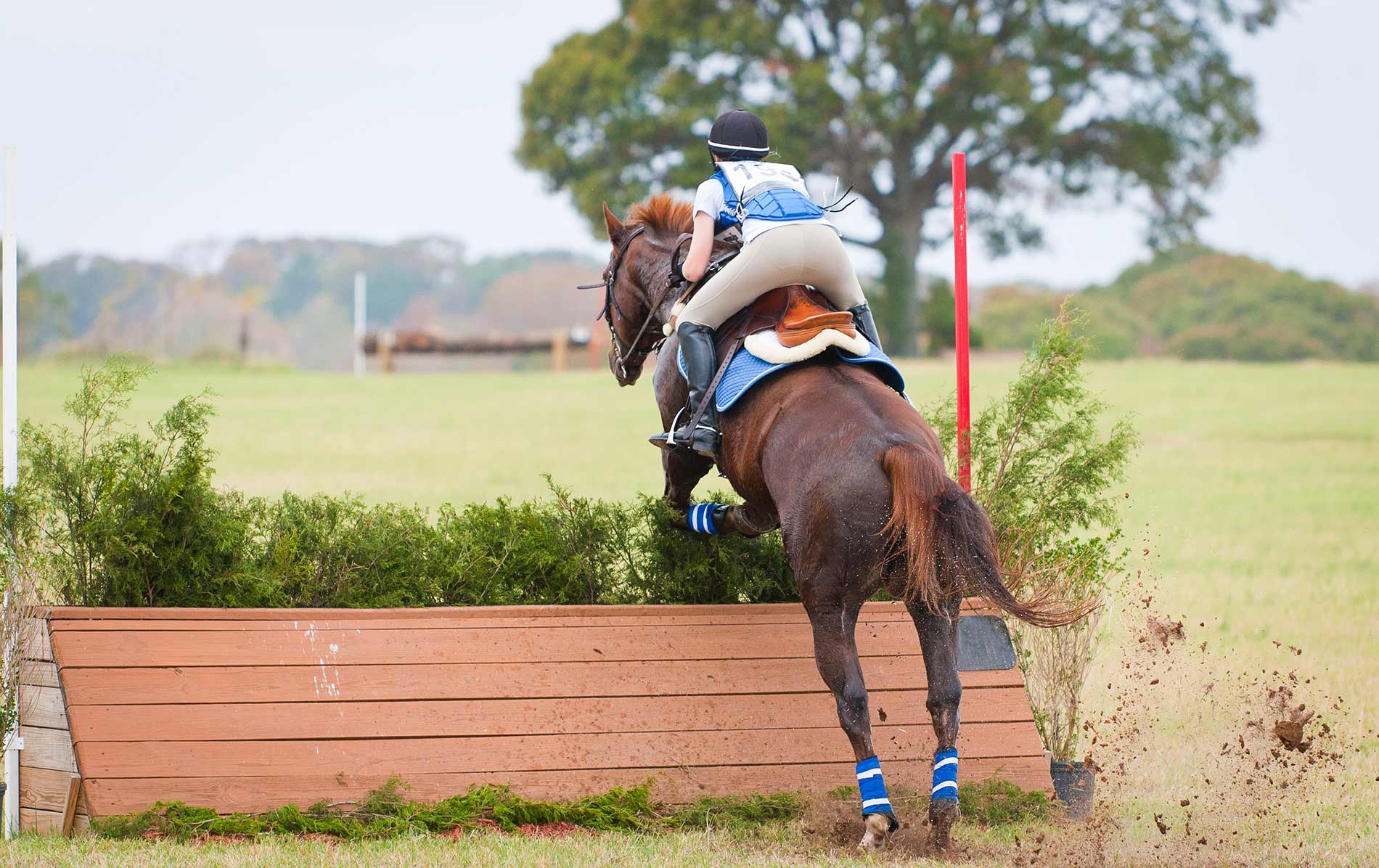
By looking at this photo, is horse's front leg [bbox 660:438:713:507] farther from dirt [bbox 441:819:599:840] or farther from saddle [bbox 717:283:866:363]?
dirt [bbox 441:819:599:840]

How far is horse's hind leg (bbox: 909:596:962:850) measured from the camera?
4.28m

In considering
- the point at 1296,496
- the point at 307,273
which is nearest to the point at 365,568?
the point at 1296,496

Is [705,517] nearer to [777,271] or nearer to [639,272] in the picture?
[777,271]

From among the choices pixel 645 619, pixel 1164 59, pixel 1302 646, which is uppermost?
pixel 1164 59

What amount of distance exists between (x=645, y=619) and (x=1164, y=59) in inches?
1319

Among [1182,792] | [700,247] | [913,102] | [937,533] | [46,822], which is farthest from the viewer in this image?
[913,102]

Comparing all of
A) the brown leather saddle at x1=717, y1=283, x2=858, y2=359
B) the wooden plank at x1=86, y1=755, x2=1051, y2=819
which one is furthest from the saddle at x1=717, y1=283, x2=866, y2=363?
the wooden plank at x1=86, y1=755, x2=1051, y2=819

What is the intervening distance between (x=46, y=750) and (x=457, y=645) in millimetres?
1464

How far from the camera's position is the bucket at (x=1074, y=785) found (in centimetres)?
516

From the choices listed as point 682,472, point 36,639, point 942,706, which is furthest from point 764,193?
point 36,639

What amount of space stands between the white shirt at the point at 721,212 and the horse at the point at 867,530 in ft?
1.74

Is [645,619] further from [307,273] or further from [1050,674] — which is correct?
[307,273]

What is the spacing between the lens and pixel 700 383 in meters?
4.93

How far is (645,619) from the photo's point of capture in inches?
201
